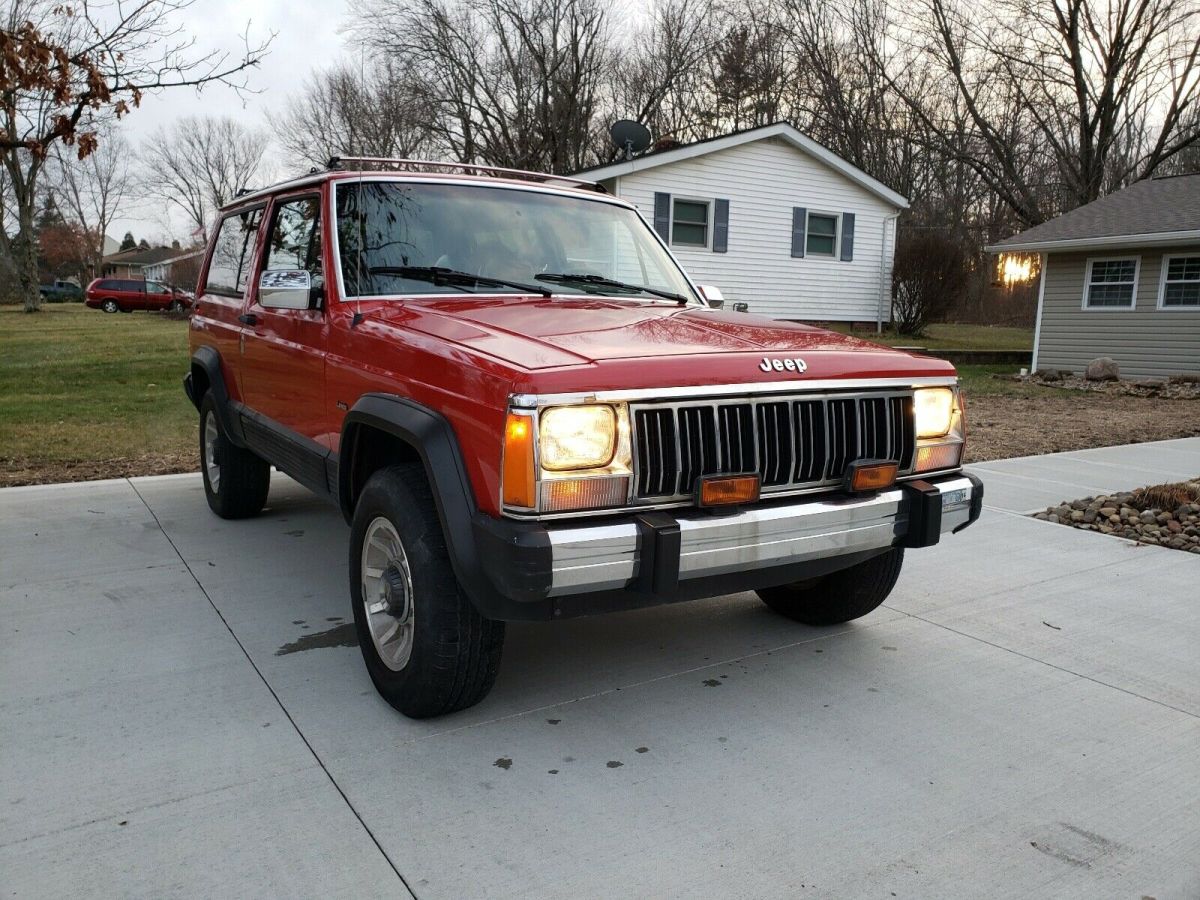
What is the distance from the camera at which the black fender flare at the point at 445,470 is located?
2.66 meters

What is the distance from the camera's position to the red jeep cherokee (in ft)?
8.57

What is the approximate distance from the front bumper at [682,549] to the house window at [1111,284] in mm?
17937

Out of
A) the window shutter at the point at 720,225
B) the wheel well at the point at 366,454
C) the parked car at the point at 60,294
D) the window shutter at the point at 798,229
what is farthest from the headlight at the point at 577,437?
the parked car at the point at 60,294

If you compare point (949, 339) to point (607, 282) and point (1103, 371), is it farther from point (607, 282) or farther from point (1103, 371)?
point (607, 282)

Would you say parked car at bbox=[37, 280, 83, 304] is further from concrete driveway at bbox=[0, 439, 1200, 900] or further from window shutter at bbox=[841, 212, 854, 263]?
concrete driveway at bbox=[0, 439, 1200, 900]

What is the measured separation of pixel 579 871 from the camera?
7.58 ft

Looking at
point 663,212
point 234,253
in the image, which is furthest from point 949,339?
point 234,253

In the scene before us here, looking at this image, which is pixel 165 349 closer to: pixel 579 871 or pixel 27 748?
pixel 27 748

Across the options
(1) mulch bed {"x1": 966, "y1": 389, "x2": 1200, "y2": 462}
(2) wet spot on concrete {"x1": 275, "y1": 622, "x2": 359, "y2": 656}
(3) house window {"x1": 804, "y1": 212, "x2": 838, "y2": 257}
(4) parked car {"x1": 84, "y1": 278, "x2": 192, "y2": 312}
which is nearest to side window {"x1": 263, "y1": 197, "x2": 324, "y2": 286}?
(2) wet spot on concrete {"x1": 275, "y1": 622, "x2": 359, "y2": 656}

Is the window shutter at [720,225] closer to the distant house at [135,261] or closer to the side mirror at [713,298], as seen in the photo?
the side mirror at [713,298]

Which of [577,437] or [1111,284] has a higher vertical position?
[1111,284]

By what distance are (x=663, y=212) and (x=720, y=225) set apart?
4.95 feet

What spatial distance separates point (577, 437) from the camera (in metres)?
2.63

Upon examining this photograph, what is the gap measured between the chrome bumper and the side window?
2024 millimetres
